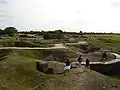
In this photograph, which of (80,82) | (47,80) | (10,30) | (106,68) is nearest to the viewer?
(80,82)

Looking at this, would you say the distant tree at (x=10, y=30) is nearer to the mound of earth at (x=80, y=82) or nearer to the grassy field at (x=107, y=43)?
the grassy field at (x=107, y=43)

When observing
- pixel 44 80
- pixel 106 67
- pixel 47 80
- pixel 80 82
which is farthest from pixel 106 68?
pixel 44 80

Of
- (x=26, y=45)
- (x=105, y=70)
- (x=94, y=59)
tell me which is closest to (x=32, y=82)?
(x=105, y=70)

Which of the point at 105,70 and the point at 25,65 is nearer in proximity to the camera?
the point at 25,65

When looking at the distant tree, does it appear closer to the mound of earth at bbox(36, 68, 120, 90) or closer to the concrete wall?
the concrete wall

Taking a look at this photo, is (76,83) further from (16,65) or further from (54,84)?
(16,65)

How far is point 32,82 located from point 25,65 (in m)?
4.44

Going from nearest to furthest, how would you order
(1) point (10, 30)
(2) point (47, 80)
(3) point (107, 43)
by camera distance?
(2) point (47, 80)
(3) point (107, 43)
(1) point (10, 30)

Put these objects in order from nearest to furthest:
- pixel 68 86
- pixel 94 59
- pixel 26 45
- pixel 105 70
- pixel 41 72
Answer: pixel 68 86 < pixel 41 72 < pixel 105 70 < pixel 94 59 < pixel 26 45

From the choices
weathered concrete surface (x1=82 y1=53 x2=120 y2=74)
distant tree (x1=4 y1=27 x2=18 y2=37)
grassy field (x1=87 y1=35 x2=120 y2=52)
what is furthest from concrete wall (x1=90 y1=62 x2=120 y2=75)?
distant tree (x1=4 y1=27 x2=18 y2=37)

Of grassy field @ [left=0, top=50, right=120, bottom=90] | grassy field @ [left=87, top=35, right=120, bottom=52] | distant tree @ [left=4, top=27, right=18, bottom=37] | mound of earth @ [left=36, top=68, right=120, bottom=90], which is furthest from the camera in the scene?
distant tree @ [left=4, top=27, right=18, bottom=37]

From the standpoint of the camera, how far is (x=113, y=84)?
32.2m

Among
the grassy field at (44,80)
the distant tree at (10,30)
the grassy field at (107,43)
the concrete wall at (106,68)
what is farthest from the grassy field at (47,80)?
the distant tree at (10,30)

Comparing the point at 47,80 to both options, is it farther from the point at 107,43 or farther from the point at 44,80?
the point at 107,43
